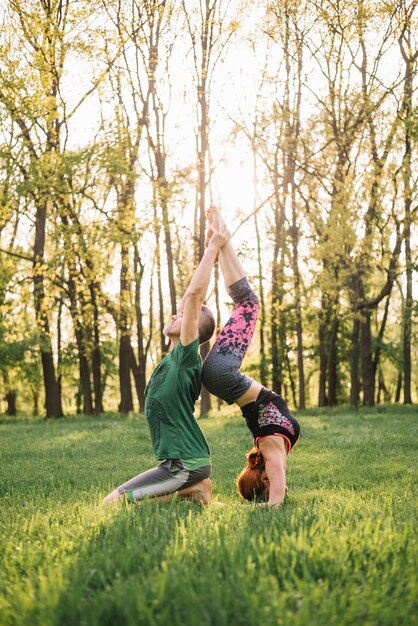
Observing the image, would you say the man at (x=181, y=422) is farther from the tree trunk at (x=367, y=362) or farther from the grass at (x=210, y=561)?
the tree trunk at (x=367, y=362)

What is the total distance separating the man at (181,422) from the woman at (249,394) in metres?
0.19

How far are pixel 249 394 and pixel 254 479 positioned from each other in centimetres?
86

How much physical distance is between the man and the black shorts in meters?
0.51

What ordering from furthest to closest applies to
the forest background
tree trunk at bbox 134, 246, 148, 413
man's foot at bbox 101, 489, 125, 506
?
tree trunk at bbox 134, 246, 148, 413, the forest background, man's foot at bbox 101, 489, 125, 506

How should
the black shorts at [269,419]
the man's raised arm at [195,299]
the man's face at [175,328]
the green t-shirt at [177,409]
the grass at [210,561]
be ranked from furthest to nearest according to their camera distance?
the man's face at [175,328]
the black shorts at [269,419]
the green t-shirt at [177,409]
the man's raised arm at [195,299]
the grass at [210,561]

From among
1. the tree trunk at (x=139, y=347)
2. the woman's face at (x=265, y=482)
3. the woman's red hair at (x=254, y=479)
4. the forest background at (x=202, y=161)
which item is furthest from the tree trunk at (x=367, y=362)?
the woman's face at (x=265, y=482)

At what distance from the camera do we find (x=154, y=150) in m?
28.3

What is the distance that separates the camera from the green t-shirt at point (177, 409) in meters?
6.14

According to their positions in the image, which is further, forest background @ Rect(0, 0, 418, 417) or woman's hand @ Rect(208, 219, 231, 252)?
forest background @ Rect(0, 0, 418, 417)

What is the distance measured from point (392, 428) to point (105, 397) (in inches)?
2010

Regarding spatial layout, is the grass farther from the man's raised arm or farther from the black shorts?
the man's raised arm

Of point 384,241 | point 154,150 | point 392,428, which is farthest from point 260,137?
point 392,428

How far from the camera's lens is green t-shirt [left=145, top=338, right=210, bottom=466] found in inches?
242

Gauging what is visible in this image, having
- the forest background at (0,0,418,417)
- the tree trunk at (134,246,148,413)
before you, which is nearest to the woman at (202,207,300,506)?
the forest background at (0,0,418,417)
